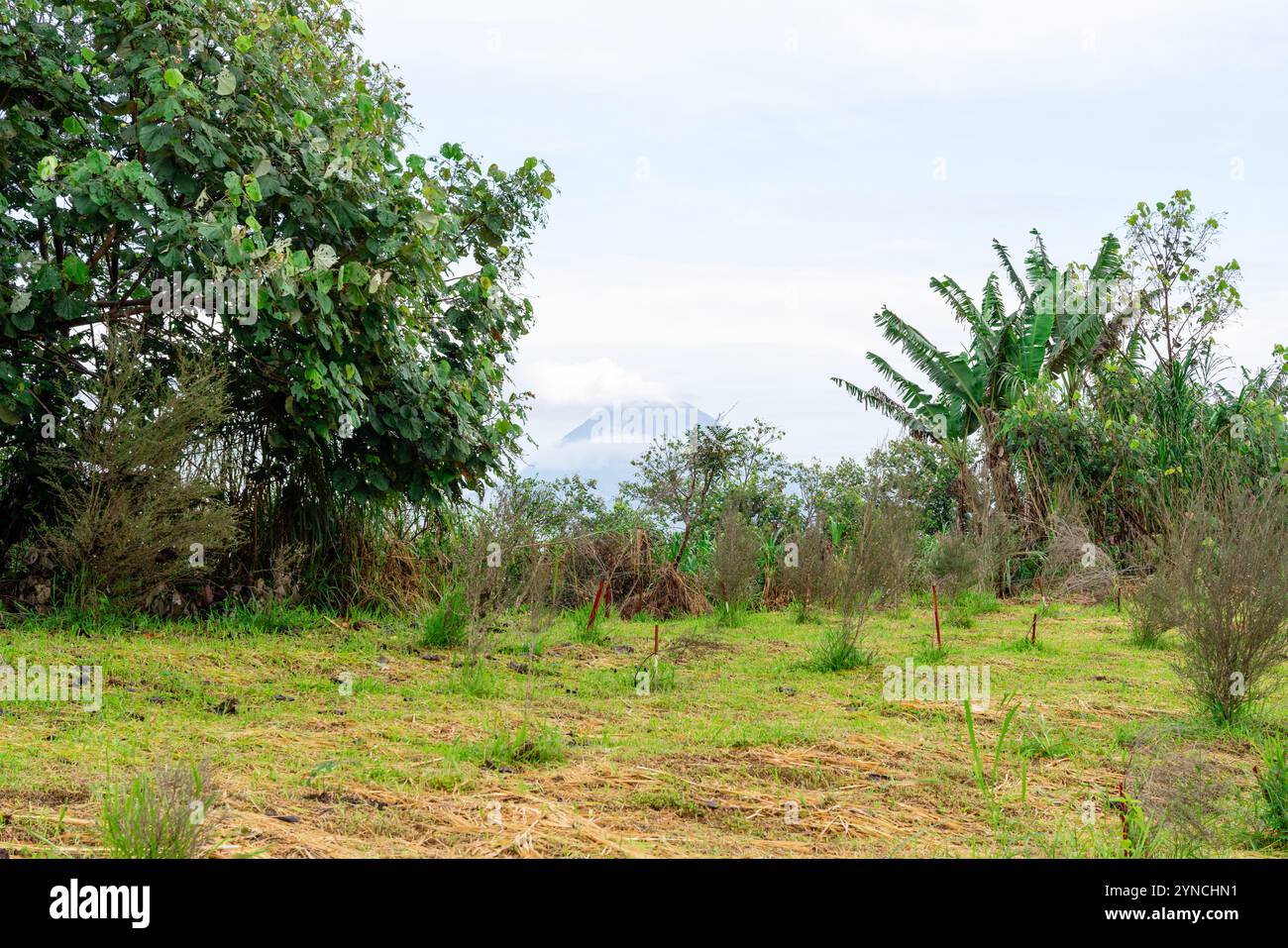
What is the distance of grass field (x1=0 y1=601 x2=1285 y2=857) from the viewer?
125 inches

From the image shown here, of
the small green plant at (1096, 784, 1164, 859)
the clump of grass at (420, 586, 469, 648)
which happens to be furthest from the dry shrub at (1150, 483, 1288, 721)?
the clump of grass at (420, 586, 469, 648)

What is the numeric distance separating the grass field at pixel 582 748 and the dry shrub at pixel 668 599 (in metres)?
2.54

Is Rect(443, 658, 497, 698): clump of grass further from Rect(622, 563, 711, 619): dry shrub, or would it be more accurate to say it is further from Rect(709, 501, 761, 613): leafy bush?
Rect(622, 563, 711, 619): dry shrub

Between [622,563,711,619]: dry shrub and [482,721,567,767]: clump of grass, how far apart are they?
221 inches

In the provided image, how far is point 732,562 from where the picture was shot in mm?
9242

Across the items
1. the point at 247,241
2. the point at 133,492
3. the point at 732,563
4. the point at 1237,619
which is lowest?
the point at 1237,619

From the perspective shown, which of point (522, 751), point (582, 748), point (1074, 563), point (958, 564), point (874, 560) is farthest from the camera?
point (1074, 563)

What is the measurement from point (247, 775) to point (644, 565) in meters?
6.68

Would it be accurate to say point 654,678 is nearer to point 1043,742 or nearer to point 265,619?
point 1043,742

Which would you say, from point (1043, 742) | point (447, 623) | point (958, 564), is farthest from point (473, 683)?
point (958, 564)

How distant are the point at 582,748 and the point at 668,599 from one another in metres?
5.67
